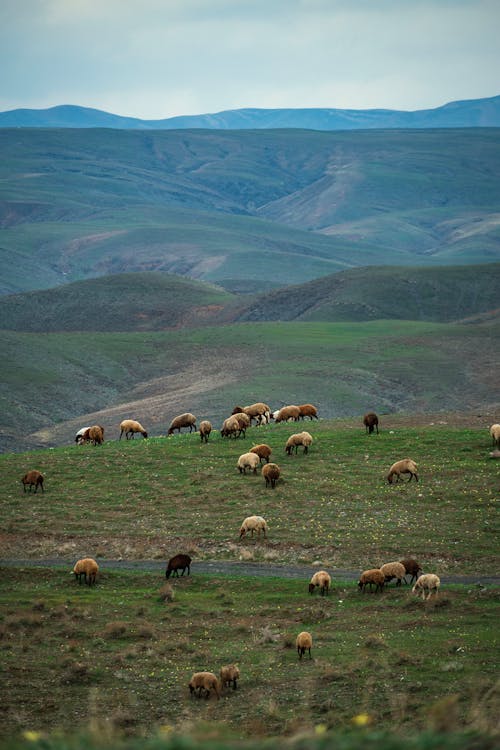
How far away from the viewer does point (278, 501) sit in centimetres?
3222

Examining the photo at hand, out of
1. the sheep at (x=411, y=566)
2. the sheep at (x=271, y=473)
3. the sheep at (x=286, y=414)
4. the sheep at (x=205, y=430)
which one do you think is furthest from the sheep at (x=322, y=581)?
the sheep at (x=286, y=414)

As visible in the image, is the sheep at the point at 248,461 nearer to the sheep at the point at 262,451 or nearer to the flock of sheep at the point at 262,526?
the flock of sheep at the point at 262,526

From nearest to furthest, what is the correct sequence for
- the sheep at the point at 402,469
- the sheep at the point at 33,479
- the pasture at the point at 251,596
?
the pasture at the point at 251,596 < the sheep at the point at 402,469 < the sheep at the point at 33,479

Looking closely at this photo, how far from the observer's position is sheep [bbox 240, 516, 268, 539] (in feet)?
94.2

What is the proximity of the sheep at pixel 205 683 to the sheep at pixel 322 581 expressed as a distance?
6.59 metres

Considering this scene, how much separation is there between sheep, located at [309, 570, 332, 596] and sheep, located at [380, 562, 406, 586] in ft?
4.95

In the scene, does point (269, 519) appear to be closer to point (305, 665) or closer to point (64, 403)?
point (305, 665)

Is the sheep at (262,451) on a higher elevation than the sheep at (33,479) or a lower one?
higher

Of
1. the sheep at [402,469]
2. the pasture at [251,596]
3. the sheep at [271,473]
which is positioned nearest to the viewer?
the pasture at [251,596]

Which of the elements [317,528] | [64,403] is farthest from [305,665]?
[64,403]

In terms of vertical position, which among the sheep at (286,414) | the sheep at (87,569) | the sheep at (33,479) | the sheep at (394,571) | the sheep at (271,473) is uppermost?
the sheep at (286,414)

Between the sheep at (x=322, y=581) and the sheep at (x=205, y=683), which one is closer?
the sheep at (x=205, y=683)

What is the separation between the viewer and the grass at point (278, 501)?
27922 millimetres

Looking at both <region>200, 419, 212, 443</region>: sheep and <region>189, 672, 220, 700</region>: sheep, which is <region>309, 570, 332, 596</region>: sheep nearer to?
<region>189, 672, 220, 700</region>: sheep
